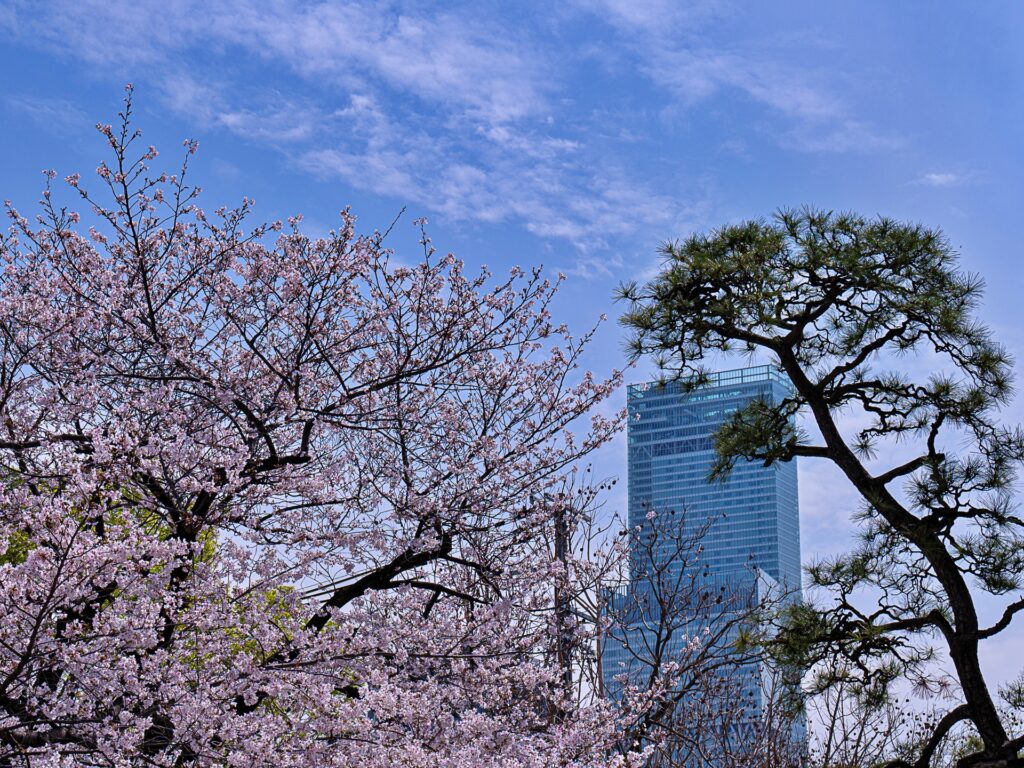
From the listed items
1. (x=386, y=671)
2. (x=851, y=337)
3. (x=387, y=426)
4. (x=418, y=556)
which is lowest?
(x=386, y=671)

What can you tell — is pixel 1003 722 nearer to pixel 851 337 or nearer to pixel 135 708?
pixel 851 337

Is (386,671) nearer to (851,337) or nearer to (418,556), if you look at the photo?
(418,556)

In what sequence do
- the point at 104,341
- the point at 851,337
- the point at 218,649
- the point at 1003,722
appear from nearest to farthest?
the point at 218,649 < the point at 104,341 < the point at 1003,722 < the point at 851,337

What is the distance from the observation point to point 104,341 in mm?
4980

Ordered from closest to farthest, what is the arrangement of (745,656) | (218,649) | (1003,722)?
(218,649)
(1003,722)
(745,656)

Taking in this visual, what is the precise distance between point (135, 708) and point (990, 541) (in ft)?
17.5

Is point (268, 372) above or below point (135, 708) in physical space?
above

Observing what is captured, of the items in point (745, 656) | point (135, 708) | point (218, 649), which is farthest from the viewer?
point (745, 656)

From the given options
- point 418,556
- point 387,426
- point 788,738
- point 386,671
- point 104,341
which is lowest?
point 788,738

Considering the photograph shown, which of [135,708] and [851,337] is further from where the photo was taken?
[851,337]

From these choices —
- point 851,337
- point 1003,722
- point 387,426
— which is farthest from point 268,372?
point 1003,722

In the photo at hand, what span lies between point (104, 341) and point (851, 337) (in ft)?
16.9

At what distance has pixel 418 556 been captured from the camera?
5230 mm

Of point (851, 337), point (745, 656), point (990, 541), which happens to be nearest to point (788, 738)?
point (745, 656)
